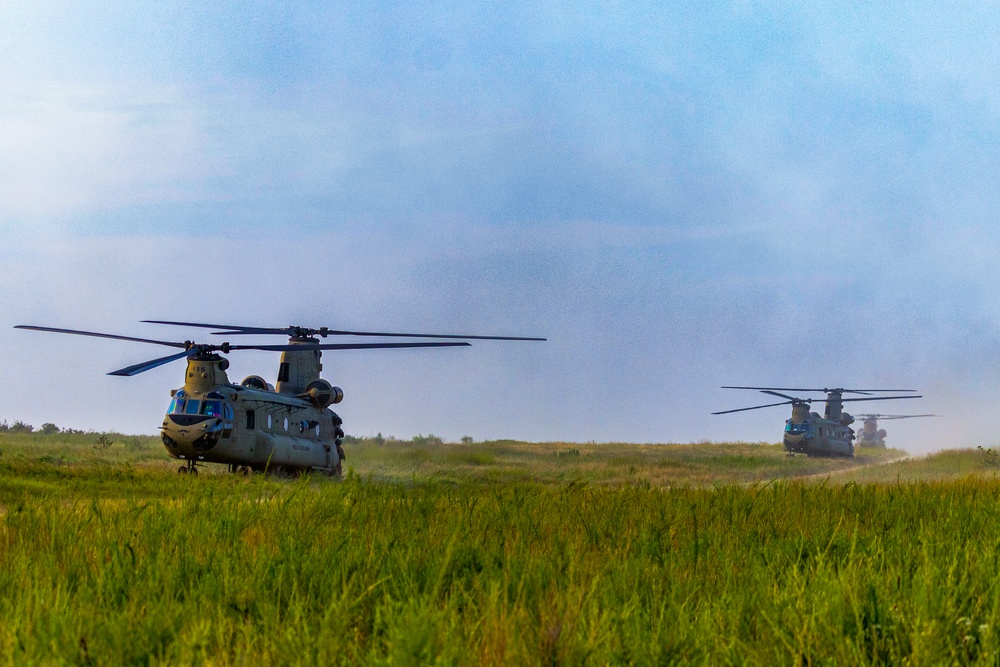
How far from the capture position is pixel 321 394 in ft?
91.5

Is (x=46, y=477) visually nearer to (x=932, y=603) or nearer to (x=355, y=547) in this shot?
(x=355, y=547)

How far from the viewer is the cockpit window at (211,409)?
2328cm

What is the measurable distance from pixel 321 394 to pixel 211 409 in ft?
16.1

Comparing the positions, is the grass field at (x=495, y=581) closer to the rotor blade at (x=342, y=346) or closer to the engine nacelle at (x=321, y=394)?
the rotor blade at (x=342, y=346)

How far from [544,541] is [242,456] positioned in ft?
58.5

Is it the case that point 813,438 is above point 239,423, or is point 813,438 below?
above

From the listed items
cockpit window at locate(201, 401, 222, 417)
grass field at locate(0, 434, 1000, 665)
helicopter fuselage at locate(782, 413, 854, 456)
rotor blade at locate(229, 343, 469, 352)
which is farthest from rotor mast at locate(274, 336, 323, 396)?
helicopter fuselage at locate(782, 413, 854, 456)

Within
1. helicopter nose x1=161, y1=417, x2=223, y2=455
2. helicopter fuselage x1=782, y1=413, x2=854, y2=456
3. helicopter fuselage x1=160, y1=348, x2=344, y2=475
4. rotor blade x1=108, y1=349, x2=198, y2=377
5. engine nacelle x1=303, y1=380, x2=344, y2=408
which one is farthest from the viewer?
helicopter fuselage x1=782, y1=413, x2=854, y2=456

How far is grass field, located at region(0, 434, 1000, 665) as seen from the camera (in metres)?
4.45

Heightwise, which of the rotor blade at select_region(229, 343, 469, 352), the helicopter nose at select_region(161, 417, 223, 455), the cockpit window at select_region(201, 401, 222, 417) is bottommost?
the helicopter nose at select_region(161, 417, 223, 455)

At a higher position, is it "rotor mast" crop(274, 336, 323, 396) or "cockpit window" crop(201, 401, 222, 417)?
"rotor mast" crop(274, 336, 323, 396)

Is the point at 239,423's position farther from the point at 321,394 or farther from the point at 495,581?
the point at 495,581

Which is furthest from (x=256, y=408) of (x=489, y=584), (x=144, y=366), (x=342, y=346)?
(x=489, y=584)

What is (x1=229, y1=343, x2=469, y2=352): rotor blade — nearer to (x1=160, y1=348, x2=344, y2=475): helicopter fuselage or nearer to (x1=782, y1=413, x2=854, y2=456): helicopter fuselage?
(x1=160, y1=348, x2=344, y2=475): helicopter fuselage
